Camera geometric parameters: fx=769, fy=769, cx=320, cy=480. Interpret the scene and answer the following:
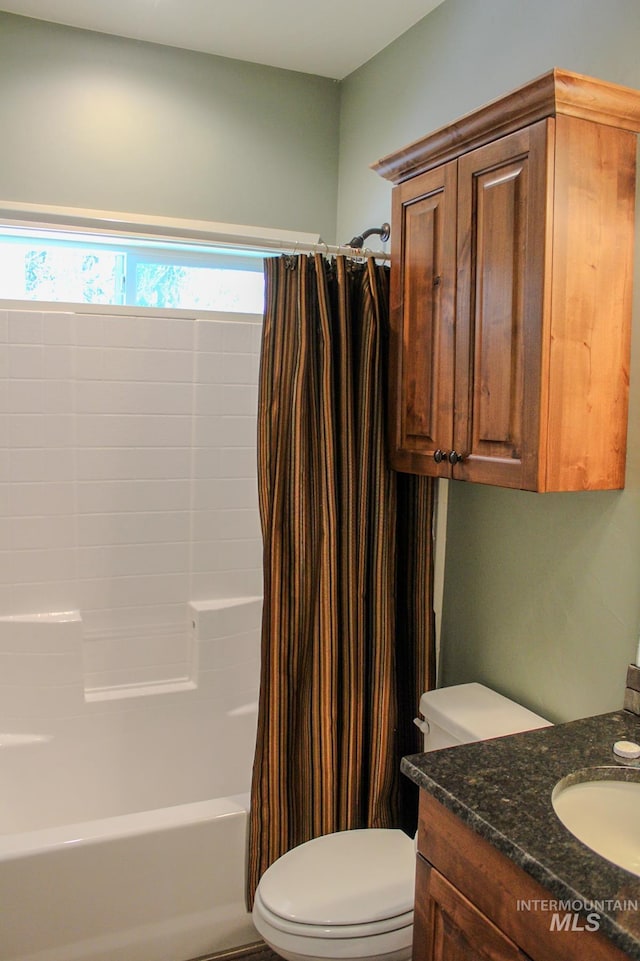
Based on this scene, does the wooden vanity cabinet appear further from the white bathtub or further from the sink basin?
the white bathtub

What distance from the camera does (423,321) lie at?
1.90 m

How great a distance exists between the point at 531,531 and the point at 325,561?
534mm

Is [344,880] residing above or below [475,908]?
below

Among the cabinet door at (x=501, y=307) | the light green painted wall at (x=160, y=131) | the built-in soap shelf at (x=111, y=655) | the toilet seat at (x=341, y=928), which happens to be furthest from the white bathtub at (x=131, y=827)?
the light green painted wall at (x=160, y=131)

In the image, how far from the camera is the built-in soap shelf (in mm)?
2475

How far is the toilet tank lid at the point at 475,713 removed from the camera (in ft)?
5.95

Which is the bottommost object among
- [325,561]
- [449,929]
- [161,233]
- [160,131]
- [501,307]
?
[449,929]

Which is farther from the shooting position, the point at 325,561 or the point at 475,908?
the point at 325,561

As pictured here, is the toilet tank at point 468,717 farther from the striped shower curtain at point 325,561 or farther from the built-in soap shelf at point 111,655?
the built-in soap shelf at point 111,655

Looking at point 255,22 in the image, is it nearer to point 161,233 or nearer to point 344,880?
point 161,233

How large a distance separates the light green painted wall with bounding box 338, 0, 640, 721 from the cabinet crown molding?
0.11 metres

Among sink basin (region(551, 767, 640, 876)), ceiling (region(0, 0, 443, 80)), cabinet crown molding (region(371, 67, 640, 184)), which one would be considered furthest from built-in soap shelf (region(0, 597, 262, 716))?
ceiling (region(0, 0, 443, 80))

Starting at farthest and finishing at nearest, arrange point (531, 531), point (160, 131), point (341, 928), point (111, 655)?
point (160, 131) → point (111, 655) → point (531, 531) → point (341, 928)

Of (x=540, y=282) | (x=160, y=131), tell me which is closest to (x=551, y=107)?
(x=540, y=282)
